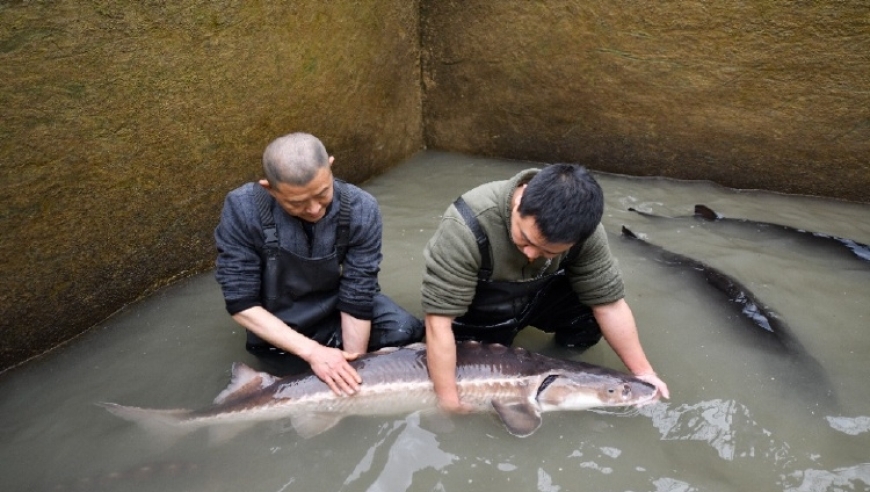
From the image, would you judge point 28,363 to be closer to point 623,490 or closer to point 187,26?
point 187,26

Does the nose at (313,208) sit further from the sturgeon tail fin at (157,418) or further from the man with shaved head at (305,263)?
the sturgeon tail fin at (157,418)

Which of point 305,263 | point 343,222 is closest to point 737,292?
point 343,222

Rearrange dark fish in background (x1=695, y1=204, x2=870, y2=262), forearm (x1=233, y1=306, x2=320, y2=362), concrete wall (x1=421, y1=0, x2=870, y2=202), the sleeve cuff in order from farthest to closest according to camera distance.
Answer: concrete wall (x1=421, y1=0, x2=870, y2=202) < dark fish in background (x1=695, y1=204, x2=870, y2=262) < the sleeve cuff < forearm (x1=233, y1=306, x2=320, y2=362)

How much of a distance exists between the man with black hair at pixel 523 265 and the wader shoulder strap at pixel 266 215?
26.0 inches

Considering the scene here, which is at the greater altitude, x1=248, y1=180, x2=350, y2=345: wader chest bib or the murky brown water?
x1=248, y1=180, x2=350, y2=345: wader chest bib

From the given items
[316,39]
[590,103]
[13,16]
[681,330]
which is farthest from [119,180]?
[590,103]

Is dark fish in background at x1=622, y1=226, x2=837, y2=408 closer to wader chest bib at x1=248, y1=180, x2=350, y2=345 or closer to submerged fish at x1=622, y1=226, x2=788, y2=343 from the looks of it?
submerged fish at x1=622, y1=226, x2=788, y2=343

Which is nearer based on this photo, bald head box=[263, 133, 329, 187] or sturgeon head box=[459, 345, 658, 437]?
bald head box=[263, 133, 329, 187]

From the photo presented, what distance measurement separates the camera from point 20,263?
285 cm

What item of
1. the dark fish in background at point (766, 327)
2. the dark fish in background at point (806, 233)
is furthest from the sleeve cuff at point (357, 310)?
the dark fish in background at point (806, 233)

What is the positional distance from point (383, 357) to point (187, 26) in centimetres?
196

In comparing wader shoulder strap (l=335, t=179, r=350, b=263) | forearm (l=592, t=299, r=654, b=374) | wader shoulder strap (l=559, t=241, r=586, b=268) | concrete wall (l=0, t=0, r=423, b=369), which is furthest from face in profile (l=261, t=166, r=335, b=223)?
forearm (l=592, t=299, r=654, b=374)

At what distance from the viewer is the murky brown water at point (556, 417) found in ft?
8.01

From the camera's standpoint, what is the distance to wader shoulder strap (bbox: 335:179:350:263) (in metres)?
2.69
